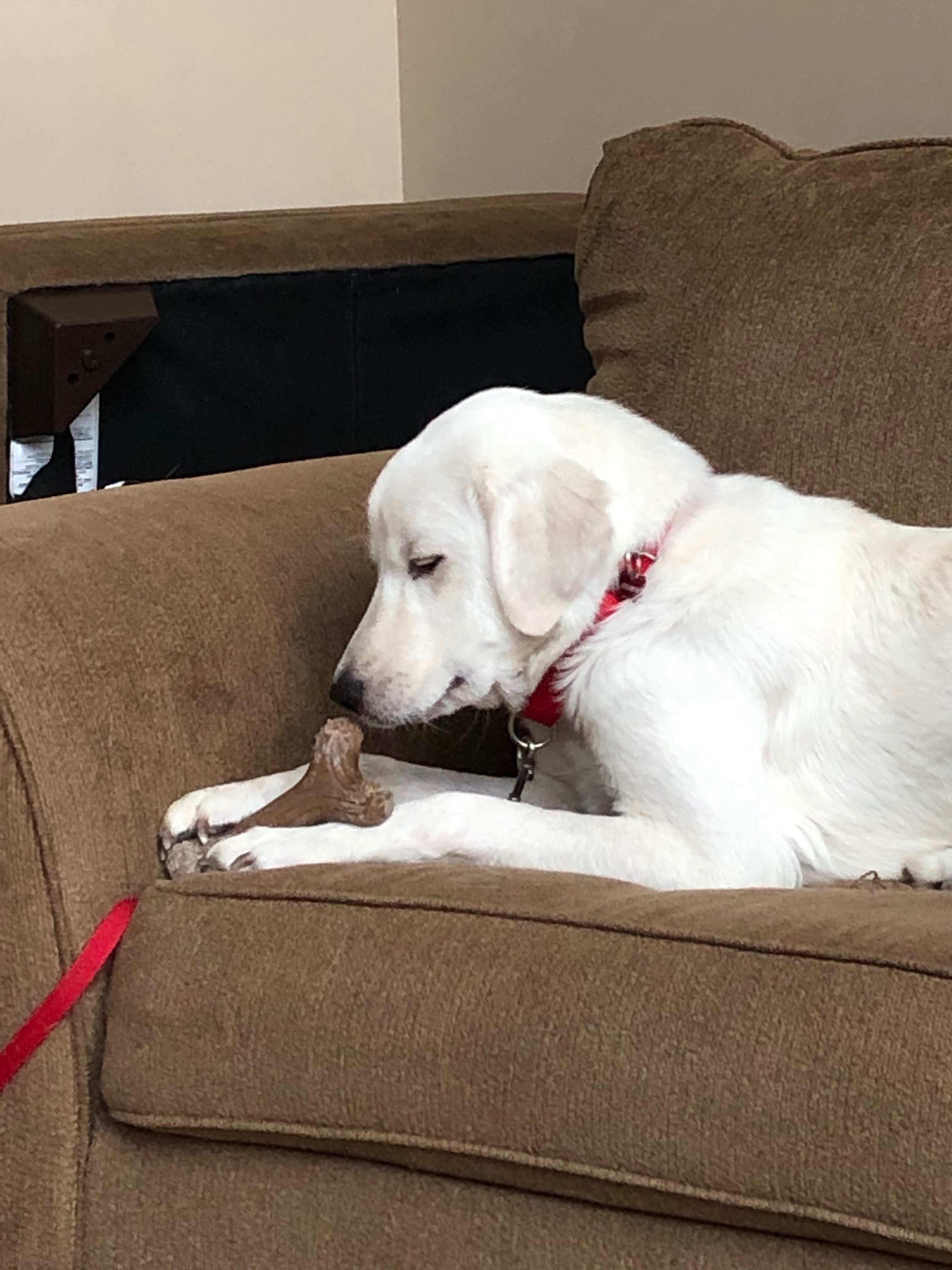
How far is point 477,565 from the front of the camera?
1632 millimetres

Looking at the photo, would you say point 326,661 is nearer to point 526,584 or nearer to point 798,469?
point 526,584

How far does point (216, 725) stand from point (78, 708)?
0.58 ft

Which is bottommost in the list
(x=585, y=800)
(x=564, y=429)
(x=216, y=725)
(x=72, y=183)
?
(x=585, y=800)

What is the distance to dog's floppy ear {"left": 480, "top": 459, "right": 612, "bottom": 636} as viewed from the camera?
158 centimetres

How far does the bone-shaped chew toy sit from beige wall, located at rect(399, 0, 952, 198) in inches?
67.5

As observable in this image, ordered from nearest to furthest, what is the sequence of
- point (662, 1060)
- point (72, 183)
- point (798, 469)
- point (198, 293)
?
point (662, 1060)
point (798, 469)
point (198, 293)
point (72, 183)

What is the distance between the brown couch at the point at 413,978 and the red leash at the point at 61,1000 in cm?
1

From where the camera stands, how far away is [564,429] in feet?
5.52

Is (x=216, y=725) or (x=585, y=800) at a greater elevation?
(x=216, y=725)

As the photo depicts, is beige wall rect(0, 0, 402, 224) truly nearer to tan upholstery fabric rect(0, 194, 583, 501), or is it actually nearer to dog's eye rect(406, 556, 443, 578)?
tan upholstery fabric rect(0, 194, 583, 501)

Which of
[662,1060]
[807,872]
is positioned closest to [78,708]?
[662,1060]

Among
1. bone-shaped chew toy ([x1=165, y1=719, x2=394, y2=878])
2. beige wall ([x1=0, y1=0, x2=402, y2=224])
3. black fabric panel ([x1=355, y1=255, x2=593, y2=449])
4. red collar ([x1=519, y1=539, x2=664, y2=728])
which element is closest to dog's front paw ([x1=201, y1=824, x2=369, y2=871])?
bone-shaped chew toy ([x1=165, y1=719, x2=394, y2=878])

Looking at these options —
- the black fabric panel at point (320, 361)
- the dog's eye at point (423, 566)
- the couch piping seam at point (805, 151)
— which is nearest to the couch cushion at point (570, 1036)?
the dog's eye at point (423, 566)

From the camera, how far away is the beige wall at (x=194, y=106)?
10.9 feet
